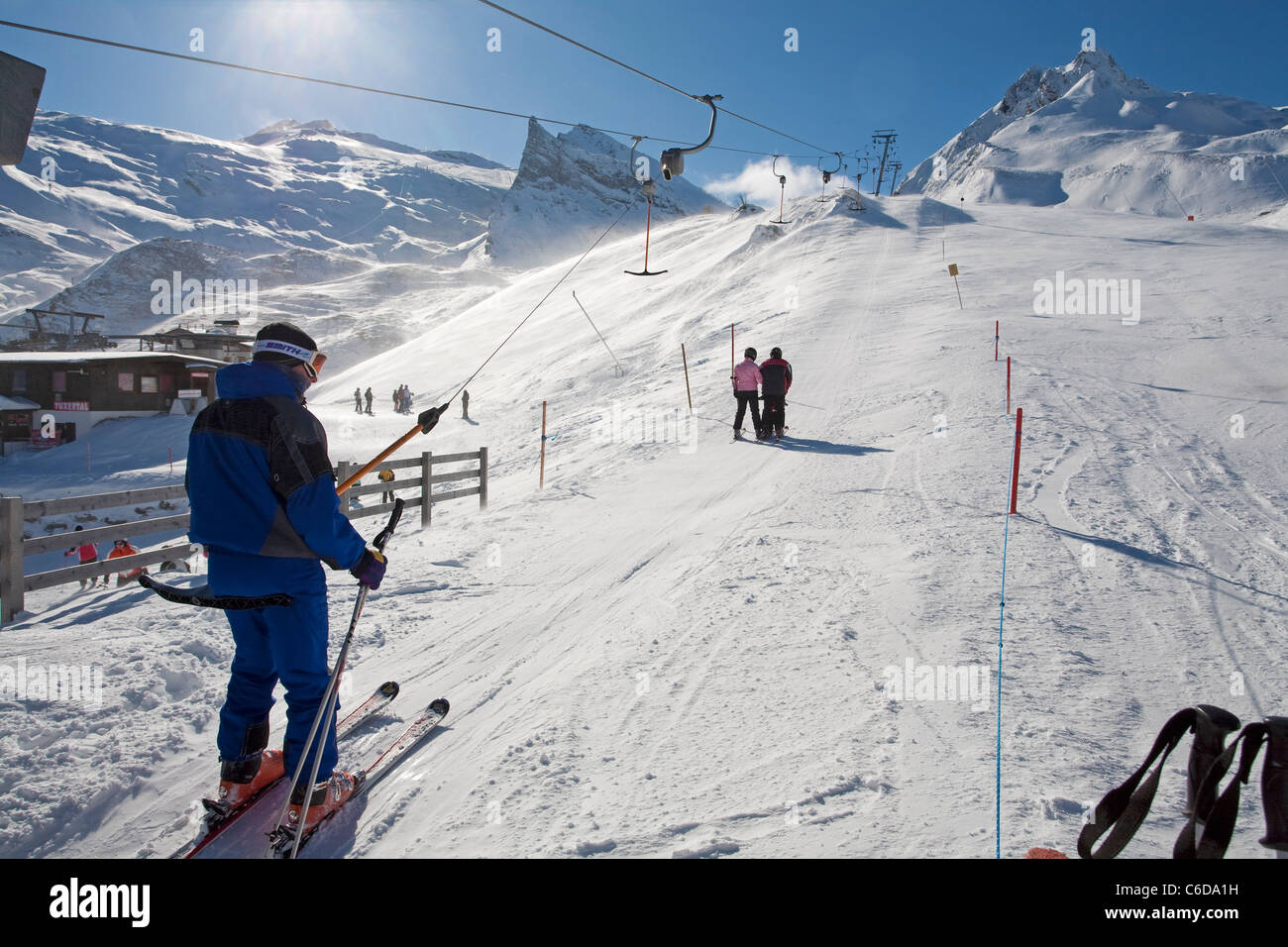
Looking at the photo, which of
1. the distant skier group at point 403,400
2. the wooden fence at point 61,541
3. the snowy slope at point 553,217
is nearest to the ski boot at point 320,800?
the wooden fence at point 61,541

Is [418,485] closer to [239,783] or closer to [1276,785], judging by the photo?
[239,783]

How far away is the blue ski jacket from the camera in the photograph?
2629 millimetres

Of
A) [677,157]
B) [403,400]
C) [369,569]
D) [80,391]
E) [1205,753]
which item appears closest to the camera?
[1205,753]

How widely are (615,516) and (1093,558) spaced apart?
535 cm

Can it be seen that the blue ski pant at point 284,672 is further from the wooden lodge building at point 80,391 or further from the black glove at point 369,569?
the wooden lodge building at point 80,391

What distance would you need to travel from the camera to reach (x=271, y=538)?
2672 millimetres

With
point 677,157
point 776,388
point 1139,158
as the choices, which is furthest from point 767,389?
point 1139,158

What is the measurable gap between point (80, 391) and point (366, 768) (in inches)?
1704

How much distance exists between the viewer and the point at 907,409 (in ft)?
38.7

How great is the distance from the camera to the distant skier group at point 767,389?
1166 centimetres

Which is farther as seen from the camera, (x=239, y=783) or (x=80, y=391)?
(x=80, y=391)

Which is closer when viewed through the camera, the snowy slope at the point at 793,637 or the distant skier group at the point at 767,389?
the snowy slope at the point at 793,637

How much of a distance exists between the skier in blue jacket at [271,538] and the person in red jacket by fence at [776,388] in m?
9.46
